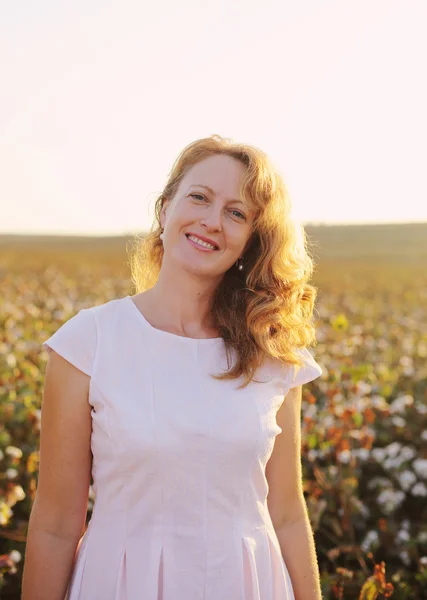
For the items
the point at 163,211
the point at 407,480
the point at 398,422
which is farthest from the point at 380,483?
the point at 163,211

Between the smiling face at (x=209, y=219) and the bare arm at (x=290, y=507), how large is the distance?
471mm

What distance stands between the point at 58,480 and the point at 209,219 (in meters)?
0.83

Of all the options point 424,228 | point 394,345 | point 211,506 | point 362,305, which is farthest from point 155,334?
point 424,228

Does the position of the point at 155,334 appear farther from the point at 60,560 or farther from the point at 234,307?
the point at 60,560

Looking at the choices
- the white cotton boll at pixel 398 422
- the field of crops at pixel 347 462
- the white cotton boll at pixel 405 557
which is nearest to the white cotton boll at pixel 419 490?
the field of crops at pixel 347 462

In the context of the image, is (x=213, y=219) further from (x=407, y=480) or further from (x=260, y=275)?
(x=407, y=480)

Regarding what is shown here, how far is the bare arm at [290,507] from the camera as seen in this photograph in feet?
7.91

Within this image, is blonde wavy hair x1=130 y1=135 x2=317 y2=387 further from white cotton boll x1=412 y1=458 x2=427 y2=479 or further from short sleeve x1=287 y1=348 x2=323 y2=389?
white cotton boll x1=412 y1=458 x2=427 y2=479

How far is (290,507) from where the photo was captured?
2.45 m

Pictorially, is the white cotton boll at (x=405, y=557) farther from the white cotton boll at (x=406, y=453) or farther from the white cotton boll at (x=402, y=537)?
the white cotton boll at (x=406, y=453)

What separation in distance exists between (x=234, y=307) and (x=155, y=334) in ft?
1.09

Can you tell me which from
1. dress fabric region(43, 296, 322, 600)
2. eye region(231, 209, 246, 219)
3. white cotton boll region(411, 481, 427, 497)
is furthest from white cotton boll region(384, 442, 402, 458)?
eye region(231, 209, 246, 219)

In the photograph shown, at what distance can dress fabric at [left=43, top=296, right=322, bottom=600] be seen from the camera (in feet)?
7.00

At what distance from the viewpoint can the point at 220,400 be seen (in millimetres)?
2242
